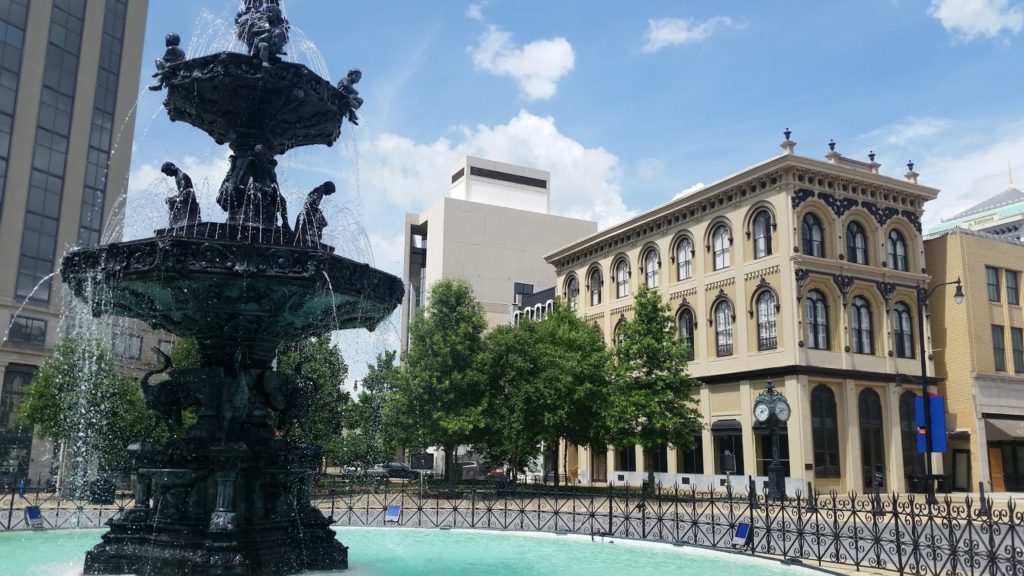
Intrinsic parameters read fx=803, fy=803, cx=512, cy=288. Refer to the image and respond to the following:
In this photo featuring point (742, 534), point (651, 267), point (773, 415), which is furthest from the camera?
point (651, 267)

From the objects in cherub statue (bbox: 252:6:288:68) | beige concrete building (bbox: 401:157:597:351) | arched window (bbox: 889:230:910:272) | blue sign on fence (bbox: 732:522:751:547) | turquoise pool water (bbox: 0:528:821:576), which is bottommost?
turquoise pool water (bbox: 0:528:821:576)

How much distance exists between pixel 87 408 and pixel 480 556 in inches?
1099

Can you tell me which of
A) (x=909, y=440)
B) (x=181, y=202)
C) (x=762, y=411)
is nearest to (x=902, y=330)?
(x=909, y=440)

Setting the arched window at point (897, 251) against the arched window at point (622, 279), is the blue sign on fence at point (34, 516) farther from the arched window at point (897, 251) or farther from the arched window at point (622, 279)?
the arched window at point (897, 251)

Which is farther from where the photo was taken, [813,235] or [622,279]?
[622,279]

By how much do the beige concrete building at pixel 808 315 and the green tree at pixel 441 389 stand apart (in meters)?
8.46

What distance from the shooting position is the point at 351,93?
12.5 m

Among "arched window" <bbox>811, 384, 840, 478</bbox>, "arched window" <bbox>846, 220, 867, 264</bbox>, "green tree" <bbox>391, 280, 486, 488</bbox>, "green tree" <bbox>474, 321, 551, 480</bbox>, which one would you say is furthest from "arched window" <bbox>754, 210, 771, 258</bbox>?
"green tree" <bbox>391, 280, 486, 488</bbox>

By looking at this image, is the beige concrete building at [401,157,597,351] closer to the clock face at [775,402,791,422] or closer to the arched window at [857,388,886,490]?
the arched window at [857,388,886,490]

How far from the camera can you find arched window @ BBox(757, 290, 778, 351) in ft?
137

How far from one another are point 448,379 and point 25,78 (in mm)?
35756

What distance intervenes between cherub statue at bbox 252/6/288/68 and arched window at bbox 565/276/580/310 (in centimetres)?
4707

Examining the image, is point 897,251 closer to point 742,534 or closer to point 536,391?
point 536,391

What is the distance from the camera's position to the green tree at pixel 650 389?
37500 mm
